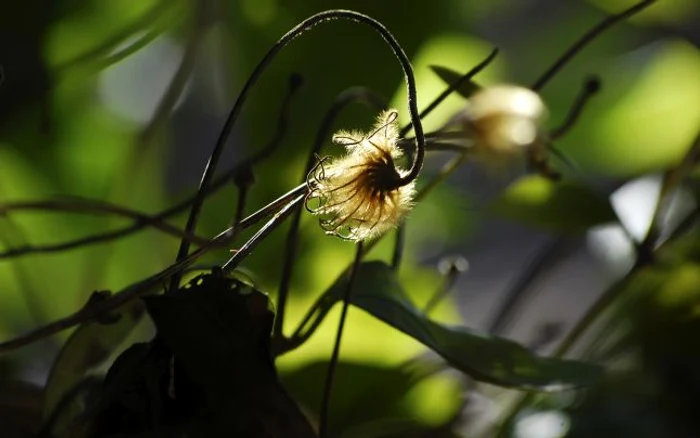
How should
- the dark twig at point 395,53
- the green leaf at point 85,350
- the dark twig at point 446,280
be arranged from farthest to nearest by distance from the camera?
the dark twig at point 446,280 < the green leaf at point 85,350 < the dark twig at point 395,53

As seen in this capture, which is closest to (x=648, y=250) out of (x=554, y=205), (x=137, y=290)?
(x=554, y=205)

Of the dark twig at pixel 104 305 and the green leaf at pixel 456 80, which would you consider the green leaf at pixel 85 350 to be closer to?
the dark twig at pixel 104 305

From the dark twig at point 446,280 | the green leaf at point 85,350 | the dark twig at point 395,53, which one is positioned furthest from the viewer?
the dark twig at point 446,280

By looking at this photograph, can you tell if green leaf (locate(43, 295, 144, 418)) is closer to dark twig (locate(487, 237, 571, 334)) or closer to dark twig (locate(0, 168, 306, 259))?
dark twig (locate(0, 168, 306, 259))

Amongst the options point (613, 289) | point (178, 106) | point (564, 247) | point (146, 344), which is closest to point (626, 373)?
point (613, 289)

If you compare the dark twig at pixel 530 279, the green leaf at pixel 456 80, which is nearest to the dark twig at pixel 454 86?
the green leaf at pixel 456 80

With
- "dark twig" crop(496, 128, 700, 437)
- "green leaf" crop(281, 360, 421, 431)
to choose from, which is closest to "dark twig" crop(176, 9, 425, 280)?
"green leaf" crop(281, 360, 421, 431)

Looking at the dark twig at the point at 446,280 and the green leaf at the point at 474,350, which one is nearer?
the green leaf at the point at 474,350

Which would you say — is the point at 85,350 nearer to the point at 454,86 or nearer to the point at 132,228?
the point at 132,228
